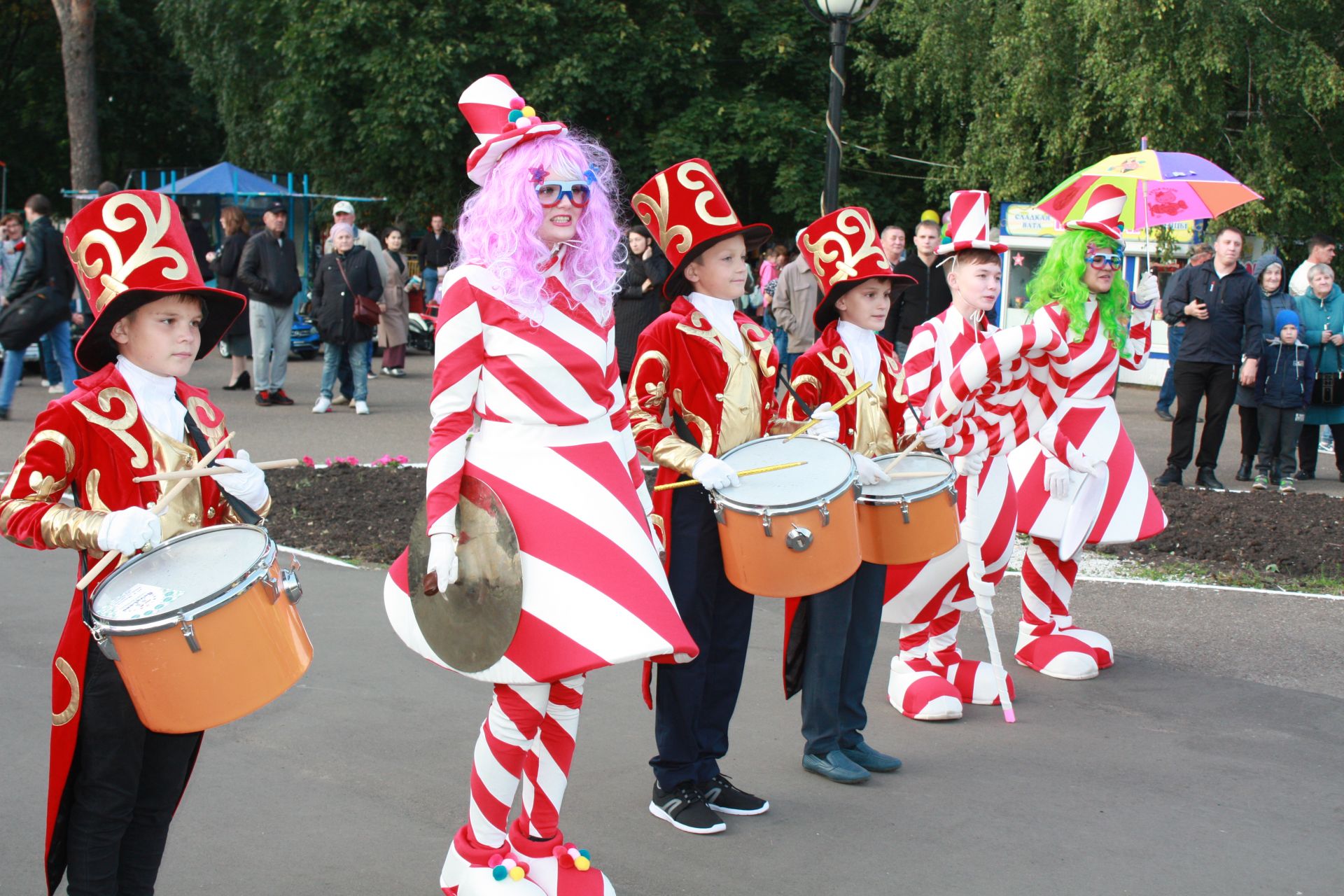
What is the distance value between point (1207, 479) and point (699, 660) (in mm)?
7920

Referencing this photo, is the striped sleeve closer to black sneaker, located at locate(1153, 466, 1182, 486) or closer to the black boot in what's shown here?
black sneaker, located at locate(1153, 466, 1182, 486)

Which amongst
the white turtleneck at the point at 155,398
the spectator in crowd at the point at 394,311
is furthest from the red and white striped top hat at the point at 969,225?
the spectator in crowd at the point at 394,311

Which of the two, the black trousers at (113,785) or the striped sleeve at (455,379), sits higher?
the striped sleeve at (455,379)

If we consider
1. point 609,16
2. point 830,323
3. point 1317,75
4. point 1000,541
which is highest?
point 609,16

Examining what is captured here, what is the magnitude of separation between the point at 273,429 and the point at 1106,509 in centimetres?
819

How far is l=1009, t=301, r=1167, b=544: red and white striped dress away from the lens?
5969 mm

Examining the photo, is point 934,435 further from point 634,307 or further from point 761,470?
point 634,307

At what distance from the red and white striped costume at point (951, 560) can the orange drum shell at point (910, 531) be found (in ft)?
2.07

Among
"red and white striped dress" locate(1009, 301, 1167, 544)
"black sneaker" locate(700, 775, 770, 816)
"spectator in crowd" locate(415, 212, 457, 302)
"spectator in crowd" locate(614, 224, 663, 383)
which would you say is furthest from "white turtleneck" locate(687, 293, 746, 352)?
"spectator in crowd" locate(415, 212, 457, 302)

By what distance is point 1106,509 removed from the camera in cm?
604

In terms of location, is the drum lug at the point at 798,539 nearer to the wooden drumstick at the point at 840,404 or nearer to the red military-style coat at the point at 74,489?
the wooden drumstick at the point at 840,404

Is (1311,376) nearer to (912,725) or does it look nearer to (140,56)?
(912,725)

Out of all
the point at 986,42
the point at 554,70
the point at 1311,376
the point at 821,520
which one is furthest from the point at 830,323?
the point at 554,70

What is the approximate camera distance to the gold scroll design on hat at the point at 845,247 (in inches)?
187
